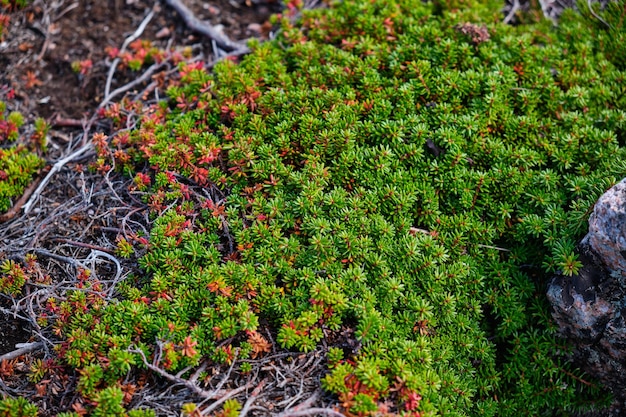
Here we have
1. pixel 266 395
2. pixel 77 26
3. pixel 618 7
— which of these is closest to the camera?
pixel 266 395

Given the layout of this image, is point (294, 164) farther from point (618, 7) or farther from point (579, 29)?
point (618, 7)

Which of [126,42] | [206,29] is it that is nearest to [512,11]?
[206,29]

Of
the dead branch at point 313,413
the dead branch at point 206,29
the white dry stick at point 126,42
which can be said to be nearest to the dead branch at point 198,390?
the dead branch at point 313,413

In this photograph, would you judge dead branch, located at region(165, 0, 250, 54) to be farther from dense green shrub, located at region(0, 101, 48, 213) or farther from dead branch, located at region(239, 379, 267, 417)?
dead branch, located at region(239, 379, 267, 417)

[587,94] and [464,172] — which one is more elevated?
[587,94]

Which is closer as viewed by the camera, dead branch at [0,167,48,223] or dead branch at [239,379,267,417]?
dead branch at [239,379,267,417]

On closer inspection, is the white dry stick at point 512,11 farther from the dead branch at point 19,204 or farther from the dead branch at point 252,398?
the dead branch at point 19,204

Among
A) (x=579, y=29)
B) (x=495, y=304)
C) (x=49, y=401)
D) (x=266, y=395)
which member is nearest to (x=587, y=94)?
(x=579, y=29)

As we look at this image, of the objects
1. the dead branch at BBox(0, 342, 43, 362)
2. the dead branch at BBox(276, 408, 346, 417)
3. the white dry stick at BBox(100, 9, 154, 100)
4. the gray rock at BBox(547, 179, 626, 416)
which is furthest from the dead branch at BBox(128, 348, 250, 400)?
the white dry stick at BBox(100, 9, 154, 100)
